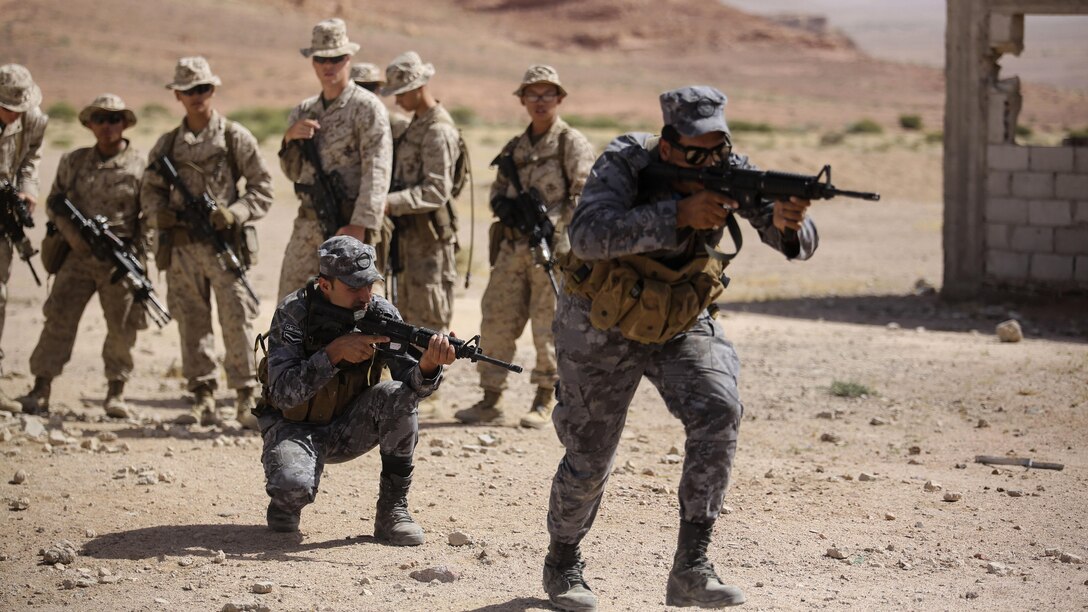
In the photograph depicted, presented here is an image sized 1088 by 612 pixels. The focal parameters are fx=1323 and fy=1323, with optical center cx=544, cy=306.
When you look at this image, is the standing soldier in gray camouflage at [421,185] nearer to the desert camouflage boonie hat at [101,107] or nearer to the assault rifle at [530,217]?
the assault rifle at [530,217]

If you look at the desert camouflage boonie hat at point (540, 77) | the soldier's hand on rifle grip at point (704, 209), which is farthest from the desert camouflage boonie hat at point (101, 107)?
the soldier's hand on rifle grip at point (704, 209)

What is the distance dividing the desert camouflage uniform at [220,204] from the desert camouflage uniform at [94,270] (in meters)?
0.39

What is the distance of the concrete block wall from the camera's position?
11781 millimetres

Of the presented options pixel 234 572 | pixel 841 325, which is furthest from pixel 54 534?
pixel 841 325

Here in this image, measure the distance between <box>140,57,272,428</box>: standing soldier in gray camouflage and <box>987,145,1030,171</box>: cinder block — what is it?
7229 millimetres

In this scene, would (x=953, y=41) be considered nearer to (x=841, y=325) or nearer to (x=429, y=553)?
(x=841, y=325)

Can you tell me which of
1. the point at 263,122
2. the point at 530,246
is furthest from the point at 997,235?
the point at 263,122

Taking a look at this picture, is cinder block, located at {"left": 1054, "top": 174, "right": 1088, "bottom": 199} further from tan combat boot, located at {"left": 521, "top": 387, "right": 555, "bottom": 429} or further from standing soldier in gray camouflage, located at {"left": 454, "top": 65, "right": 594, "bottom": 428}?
tan combat boot, located at {"left": 521, "top": 387, "right": 555, "bottom": 429}

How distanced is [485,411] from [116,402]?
2271 mm

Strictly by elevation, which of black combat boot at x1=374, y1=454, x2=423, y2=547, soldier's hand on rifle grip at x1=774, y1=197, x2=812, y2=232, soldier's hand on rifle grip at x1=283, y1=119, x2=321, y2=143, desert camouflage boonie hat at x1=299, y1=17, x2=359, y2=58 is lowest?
black combat boot at x1=374, y1=454, x2=423, y2=547

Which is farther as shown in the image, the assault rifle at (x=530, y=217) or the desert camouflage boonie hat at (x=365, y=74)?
the desert camouflage boonie hat at (x=365, y=74)

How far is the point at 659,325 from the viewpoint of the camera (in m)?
4.27

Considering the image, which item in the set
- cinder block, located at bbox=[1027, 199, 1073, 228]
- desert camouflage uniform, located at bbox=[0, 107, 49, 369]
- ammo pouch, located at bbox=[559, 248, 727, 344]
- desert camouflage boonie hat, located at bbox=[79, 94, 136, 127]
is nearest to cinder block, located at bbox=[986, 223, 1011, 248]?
cinder block, located at bbox=[1027, 199, 1073, 228]

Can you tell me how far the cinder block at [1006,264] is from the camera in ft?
39.7
